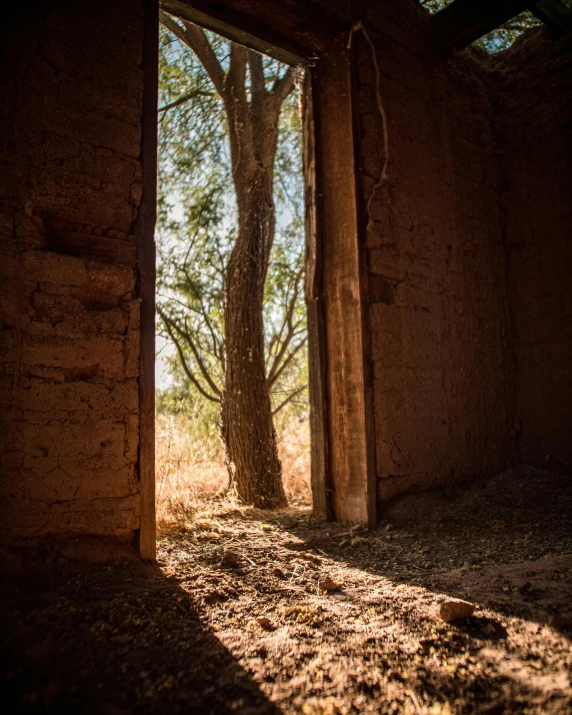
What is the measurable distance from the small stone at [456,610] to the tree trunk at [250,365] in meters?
2.54

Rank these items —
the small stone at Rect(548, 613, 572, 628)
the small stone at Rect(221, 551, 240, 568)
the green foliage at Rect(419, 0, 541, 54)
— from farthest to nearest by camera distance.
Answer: the green foliage at Rect(419, 0, 541, 54) < the small stone at Rect(221, 551, 240, 568) < the small stone at Rect(548, 613, 572, 628)

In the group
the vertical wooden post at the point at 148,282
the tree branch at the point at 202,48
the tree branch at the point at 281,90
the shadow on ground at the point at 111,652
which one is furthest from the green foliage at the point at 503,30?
the shadow on ground at the point at 111,652

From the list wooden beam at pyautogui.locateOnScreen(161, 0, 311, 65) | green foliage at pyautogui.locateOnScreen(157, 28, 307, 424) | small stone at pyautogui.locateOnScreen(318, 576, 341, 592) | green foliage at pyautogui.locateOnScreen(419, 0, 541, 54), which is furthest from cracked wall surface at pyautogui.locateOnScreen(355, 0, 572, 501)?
green foliage at pyautogui.locateOnScreen(157, 28, 307, 424)

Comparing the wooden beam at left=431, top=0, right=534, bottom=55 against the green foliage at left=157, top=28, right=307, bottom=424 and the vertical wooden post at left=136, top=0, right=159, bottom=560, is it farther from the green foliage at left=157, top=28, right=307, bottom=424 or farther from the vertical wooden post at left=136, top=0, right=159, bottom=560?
the vertical wooden post at left=136, top=0, right=159, bottom=560

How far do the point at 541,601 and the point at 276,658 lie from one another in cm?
109

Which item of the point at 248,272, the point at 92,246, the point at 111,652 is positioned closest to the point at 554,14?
the point at 248,272

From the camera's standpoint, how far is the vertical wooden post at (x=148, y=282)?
2.70 m

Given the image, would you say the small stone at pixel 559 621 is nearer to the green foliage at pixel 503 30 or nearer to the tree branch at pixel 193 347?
the tree branch at pixel 193 347

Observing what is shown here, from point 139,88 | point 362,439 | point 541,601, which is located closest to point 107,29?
point 139,88

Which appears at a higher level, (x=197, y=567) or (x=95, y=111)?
(x=95, y=111)

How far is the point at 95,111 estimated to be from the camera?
110 inches

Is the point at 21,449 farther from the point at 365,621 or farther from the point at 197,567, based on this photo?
the point at 365,621

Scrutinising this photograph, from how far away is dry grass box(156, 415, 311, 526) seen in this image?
3.88 meters

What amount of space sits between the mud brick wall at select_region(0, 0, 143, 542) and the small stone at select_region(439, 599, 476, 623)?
1543mm
